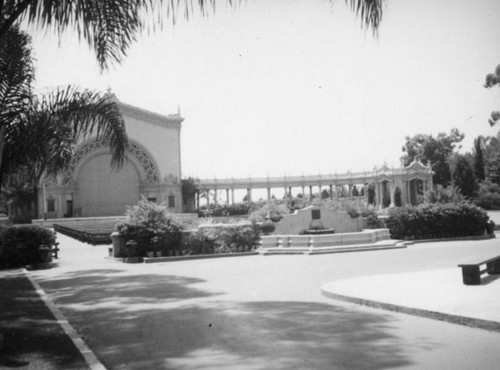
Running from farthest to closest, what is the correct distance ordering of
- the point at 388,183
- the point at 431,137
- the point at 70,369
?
the point at 431,137 < the point at 388,183 < the point at 70,369

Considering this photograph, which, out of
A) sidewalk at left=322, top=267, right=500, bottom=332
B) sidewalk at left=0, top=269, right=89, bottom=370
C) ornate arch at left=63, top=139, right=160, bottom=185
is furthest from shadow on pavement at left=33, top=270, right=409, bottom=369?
ornate arch at left=63, top=139, right=160, bottom=185

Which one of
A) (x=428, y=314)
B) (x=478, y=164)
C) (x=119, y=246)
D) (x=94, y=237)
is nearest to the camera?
(x=428, y=314)

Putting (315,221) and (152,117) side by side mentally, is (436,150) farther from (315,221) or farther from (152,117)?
(315,221)

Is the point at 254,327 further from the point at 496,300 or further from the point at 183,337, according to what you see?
the point at 496,300

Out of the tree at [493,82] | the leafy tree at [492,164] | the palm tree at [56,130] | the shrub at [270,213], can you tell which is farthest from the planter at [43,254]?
the leafy tree at [492,164]

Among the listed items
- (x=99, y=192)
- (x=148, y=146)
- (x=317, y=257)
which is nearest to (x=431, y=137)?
(x=148, y=146)

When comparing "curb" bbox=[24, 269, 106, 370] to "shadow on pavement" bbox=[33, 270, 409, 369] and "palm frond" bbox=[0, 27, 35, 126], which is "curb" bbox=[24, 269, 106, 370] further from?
"palm frond" bbox=[0, 27, 35, 126]

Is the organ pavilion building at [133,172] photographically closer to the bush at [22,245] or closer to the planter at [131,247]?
the bush at [22,245]

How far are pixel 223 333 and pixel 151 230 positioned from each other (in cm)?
1350

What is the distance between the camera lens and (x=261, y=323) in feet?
24.4

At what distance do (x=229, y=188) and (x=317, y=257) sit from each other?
51.8 m

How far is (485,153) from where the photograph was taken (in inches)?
2837

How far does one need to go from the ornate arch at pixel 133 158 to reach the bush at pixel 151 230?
122ft

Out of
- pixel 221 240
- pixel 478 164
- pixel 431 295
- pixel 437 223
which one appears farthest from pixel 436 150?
pixel 431 295
